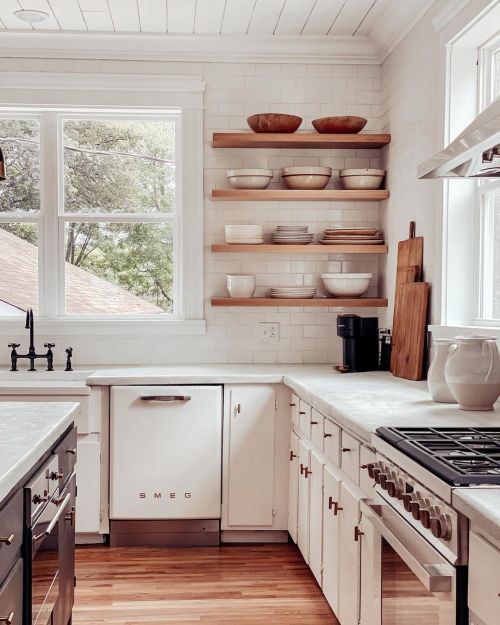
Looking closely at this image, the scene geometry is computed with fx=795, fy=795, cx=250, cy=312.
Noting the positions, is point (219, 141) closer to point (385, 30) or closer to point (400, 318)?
point (385, 30)

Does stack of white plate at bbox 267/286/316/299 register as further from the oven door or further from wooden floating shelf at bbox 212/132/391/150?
the oven door

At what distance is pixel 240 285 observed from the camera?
4.73 m

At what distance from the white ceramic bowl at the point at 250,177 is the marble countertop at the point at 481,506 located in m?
3.22

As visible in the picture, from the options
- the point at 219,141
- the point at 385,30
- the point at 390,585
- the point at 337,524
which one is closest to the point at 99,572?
the point at 337,524

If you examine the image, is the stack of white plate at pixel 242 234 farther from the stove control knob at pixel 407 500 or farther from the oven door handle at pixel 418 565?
the stove control knob at pixel 407 500

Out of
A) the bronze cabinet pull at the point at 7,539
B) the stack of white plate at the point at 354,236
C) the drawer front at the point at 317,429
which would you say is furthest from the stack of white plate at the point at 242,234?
the bronze cabinet pull at the point at 7,539

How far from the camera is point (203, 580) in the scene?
3.84 m

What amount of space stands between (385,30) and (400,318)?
1638mm

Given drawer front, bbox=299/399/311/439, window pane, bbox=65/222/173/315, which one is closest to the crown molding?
window pane, bbox=65/222/173/315

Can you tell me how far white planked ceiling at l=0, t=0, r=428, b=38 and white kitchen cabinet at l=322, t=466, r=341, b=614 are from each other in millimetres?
2399

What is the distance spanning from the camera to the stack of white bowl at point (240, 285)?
472 cm

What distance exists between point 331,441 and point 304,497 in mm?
→ 741

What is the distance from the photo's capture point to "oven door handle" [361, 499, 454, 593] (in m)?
1.70

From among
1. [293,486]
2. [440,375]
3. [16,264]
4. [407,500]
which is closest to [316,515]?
[293,486]
